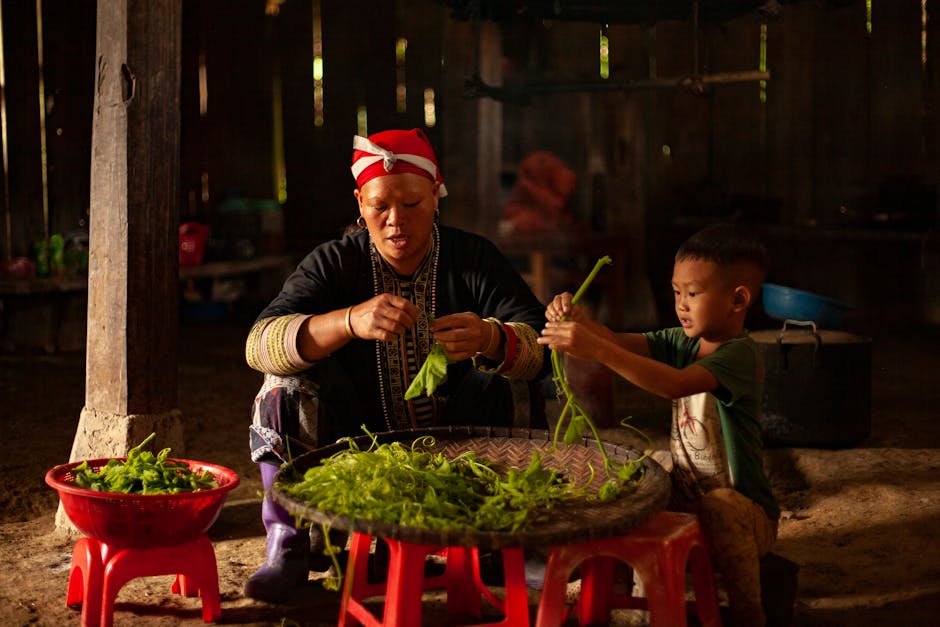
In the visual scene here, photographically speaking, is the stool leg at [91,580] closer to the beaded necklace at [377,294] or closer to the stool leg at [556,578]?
the beaded necklace at [377,294]

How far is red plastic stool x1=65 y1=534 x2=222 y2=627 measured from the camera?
10.1 ft

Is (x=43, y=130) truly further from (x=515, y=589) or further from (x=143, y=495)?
(x=515, y=589)

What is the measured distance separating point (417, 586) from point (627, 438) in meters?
3.23

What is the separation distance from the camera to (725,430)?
3131 millimetres

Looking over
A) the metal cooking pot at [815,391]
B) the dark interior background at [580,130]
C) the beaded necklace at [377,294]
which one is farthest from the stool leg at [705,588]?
the dark interior background at [580,130]

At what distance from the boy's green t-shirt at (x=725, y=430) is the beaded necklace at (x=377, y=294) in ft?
2.92

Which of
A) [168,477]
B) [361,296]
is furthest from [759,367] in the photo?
[168,477]

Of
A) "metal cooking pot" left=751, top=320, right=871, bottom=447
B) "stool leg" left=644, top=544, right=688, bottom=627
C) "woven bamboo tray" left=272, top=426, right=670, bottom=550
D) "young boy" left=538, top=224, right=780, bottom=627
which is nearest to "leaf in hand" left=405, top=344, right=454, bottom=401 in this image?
"woven bamboo tray" left=272, top=426, right=670, bottom=550

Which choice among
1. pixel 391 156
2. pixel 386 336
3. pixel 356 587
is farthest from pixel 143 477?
pixel 391 156

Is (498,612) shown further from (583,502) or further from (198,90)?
(198,90)

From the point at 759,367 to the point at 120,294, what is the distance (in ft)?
7.90

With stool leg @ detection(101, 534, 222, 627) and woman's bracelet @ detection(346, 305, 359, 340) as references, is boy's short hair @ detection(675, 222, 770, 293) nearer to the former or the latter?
woman's bracelet @ detection(346, 305, 359, 340)

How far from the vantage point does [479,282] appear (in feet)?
12.1

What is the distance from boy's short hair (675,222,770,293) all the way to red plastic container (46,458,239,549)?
1546mm
